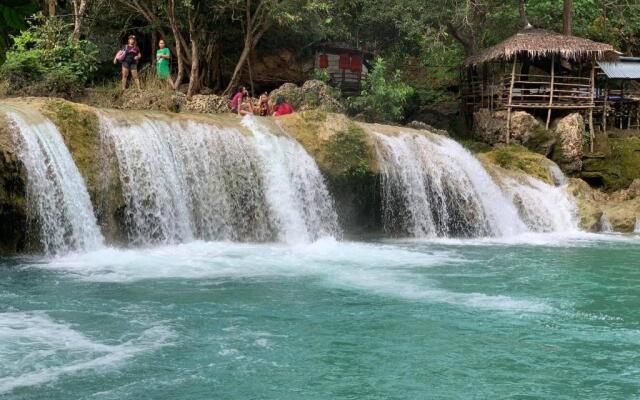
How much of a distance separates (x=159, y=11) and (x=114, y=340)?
1466 centimetres

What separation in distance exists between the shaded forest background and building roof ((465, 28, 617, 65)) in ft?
5.29

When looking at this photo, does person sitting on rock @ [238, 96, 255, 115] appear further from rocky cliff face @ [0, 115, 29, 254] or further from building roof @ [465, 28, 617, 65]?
building roof @ [465, 28, 617, 65]

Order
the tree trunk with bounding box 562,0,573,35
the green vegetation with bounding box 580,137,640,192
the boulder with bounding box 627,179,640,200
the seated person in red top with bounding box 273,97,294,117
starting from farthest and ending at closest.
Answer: the tree trunk with bounding box 562,0,573,35
the green vegetation with bounding box 580,137,640,192
the boulder with bounding box 627,179,640,200
the seated person in red top with bounding box 273,97,294,117

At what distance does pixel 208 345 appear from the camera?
694 centimetres

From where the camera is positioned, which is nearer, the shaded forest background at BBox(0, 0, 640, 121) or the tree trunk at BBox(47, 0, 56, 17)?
the shaded forest background at BBox(0, 0, 640, 121)

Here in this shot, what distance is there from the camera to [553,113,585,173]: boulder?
70.5 ft

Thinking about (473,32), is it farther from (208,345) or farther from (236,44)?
(208,345)

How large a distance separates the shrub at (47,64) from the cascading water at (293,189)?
5248 millimetres

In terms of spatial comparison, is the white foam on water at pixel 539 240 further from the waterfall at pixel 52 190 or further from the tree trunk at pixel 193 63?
the tree trunk at pixel 193 63

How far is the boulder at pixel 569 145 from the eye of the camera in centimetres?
2150

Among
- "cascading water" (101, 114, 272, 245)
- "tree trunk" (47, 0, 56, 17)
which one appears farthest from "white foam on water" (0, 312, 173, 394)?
"tree trunk" (47, 0, 56, 17)

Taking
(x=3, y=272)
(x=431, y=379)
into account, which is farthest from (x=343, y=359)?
Result: (x=3, y=272)

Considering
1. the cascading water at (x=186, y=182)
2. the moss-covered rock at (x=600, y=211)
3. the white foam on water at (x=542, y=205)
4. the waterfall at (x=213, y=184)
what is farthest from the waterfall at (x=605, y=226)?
the cascading water at (x=186, y=182)

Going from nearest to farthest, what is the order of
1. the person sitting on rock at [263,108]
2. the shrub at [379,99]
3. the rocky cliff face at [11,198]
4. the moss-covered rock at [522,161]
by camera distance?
the rocky cliff face at [11,198] → the person sitting on rock at [263,108] → the moss-covered rock at [522,161] → the shrub at [379,99]
